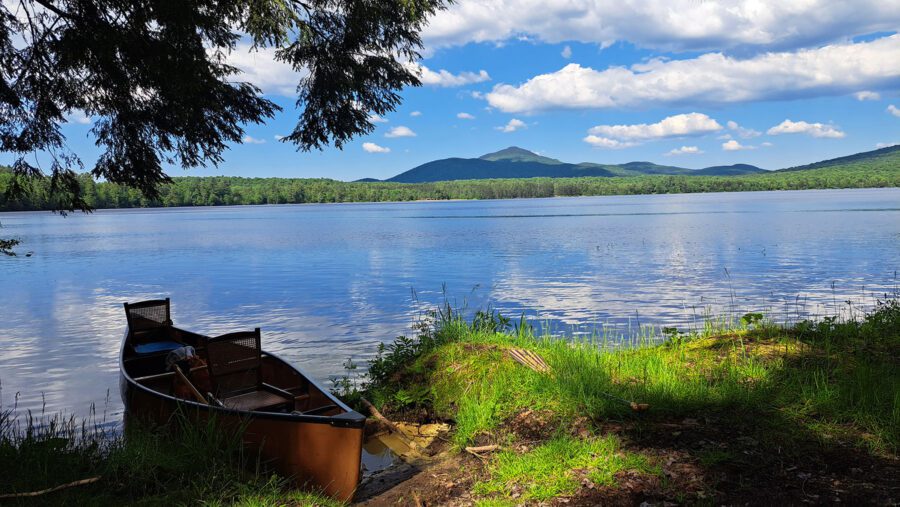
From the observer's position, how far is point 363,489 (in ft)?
21.6

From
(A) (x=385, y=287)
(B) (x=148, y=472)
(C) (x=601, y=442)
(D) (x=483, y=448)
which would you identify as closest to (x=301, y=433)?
(B) (x=148, y=472)

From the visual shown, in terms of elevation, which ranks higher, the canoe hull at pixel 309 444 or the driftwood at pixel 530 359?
the driftwood at pixel 530 359

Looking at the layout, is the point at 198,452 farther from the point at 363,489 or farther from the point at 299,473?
the point at 363,489

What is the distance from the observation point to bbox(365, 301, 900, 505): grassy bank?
497 cm

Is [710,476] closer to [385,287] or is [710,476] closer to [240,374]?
[240,374]

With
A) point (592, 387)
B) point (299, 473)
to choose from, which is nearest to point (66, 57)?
point (299, 473)

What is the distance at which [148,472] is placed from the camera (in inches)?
219

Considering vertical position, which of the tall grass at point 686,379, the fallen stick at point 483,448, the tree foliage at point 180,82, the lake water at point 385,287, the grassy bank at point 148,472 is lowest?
the lake water at point 385,287

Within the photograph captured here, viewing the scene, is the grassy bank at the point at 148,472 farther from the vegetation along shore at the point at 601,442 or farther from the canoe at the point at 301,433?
the canoe at the point at 301,433

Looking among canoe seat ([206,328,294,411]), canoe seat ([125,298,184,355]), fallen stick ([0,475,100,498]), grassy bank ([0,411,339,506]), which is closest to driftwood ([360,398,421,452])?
canoe seat ([206,328,294,411])

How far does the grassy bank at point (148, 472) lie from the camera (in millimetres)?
5188

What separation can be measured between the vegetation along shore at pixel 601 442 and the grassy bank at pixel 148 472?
0.02 meters

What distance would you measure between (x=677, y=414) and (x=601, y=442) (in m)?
1.04

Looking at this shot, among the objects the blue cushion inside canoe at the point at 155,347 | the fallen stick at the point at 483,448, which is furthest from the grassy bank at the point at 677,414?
the blue cushion inside canoe at the point at 155,347
